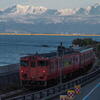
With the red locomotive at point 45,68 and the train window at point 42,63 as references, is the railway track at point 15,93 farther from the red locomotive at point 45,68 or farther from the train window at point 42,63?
the train window at point 42,63

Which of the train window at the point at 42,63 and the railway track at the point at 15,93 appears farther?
the train window at the point at 42,63

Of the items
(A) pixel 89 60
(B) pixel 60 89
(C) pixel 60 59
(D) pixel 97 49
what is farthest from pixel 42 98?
(D) pixel 97 49

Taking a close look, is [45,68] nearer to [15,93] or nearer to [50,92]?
[15,93]

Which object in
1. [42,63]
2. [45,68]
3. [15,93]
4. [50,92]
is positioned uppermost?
[42,63]

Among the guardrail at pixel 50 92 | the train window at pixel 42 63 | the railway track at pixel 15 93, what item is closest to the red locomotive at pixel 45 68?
the train window at pixel 42 63

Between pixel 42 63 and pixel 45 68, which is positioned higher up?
pixel 42 63

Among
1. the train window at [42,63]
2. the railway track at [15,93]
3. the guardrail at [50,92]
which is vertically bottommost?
the railway track at [15,93]

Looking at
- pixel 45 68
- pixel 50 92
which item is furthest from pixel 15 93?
pixel 45 68

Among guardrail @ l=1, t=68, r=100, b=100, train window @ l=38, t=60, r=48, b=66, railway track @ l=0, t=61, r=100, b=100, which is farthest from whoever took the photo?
train window @ l=38, t=60, r=48, b=66

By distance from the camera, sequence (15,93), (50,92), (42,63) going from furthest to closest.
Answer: (42,63)
(15,93)
(50,92)

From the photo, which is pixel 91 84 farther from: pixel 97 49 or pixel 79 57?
pixel 97 49

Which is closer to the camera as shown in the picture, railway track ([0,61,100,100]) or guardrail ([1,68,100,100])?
guardrail ([1,68,100,100])

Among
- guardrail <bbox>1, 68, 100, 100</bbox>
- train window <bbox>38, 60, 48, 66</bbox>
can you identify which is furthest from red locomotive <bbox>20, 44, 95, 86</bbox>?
guardrail <bbox>1, 68, 100, 100</bbox>

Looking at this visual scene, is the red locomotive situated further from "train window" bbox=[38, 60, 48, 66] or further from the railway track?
the railway track
